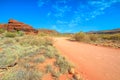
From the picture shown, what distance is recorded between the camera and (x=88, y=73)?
23.4 ft

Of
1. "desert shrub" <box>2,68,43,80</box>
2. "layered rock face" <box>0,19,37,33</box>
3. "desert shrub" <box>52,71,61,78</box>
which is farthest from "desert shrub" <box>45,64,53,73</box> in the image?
"layered rock face" <box>0,19,37,33</box>

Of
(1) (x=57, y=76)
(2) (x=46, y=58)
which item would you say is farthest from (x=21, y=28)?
(1) (x=57, y=76)

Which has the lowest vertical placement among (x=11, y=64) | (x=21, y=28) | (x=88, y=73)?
(x=88, y=73)

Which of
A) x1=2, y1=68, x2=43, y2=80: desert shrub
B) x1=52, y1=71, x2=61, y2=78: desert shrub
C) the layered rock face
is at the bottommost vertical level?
x1=52, y1=71, x2=61, y2=78: desert shrub

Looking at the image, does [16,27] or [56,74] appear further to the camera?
[16,27]

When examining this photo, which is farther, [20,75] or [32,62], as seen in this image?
[32,62]

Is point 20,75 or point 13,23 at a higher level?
point 13,23

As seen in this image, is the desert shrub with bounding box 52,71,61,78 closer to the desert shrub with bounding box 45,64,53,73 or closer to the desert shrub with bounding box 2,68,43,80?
the desert shrub with bounding box 45,64,53,73

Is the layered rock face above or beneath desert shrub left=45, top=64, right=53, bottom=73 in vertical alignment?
above

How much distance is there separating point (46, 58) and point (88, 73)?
8.26ft

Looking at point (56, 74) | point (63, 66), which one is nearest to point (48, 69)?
point (56, 74)

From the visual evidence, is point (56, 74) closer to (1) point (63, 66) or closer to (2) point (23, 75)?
(1) point (63, 66)

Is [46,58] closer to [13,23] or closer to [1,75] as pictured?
[1,75]

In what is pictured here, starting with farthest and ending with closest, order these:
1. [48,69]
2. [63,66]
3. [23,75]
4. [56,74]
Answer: [63,66] → [48,69] → [56,74] → [23,75]
